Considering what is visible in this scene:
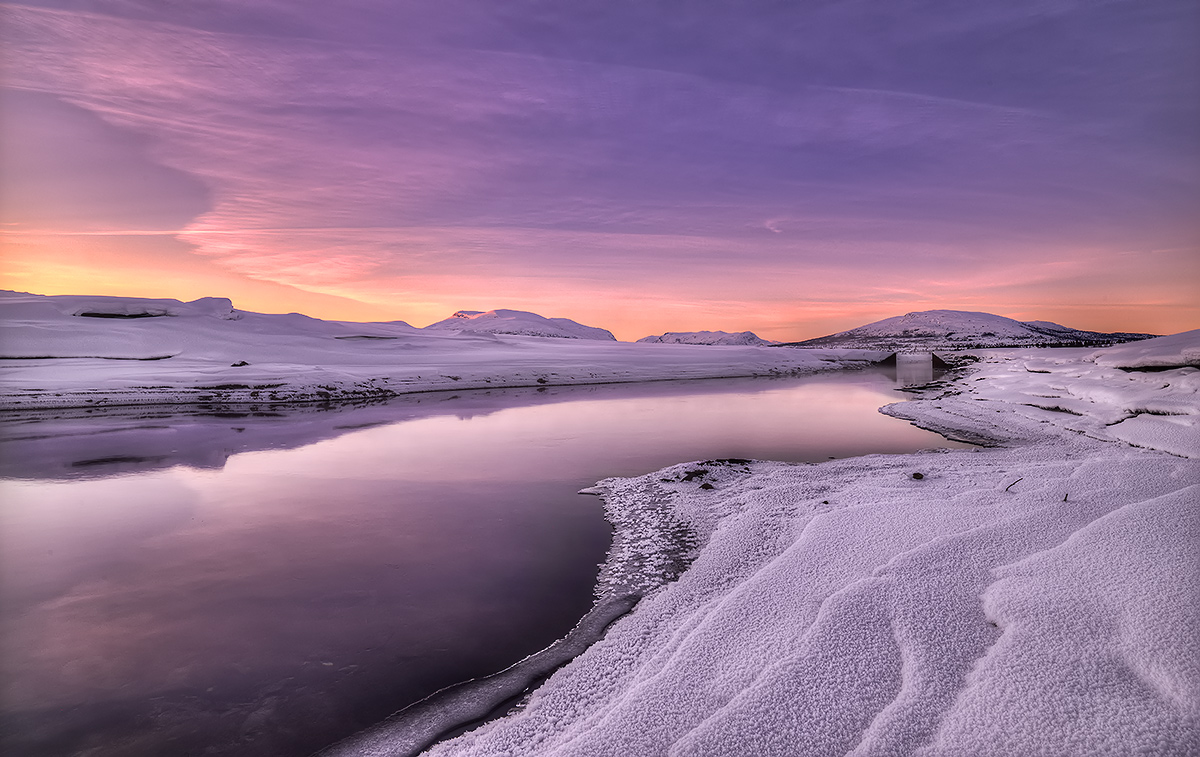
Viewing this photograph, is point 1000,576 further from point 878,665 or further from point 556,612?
point 556,612

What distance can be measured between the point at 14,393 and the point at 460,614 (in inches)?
794

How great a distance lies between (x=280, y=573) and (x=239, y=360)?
77.6 feet

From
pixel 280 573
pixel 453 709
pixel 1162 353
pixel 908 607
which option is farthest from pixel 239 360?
pixel 1162 353

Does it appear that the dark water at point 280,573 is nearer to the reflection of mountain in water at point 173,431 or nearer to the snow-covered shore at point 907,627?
the reflection of mountain in water at point 173,431

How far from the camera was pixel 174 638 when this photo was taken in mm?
3270

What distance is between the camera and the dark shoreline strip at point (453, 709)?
235cm

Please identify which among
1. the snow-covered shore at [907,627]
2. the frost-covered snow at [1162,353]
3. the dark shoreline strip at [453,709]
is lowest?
the dark shoreline strip at [453,709]

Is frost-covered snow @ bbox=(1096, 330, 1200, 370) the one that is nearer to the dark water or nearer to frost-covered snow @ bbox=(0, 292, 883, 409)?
the dark water

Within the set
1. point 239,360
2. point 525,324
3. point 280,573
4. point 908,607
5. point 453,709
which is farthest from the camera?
point 525,324

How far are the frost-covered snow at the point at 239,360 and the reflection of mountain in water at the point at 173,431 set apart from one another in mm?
1581

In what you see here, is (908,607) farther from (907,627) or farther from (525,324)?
(525,324)

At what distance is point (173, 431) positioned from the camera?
11922 millimetres

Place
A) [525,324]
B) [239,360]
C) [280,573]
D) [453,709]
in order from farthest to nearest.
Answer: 1. [525,324]
2. [239,360]
3. [280,573]
4. [453,709]

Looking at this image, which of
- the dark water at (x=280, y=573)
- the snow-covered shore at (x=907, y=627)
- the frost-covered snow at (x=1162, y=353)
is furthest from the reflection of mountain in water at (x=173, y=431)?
the frost-covered snow at (x=1162, y=353)
